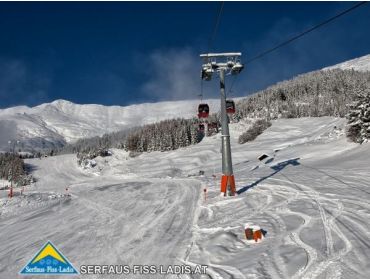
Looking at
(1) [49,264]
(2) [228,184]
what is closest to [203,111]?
(2) [228,184]

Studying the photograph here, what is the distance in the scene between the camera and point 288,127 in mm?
113062

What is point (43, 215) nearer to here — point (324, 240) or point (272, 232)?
point (272, 232)

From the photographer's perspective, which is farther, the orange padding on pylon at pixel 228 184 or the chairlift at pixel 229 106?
the chairlift at pixel 229 106

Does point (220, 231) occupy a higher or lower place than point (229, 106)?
lower

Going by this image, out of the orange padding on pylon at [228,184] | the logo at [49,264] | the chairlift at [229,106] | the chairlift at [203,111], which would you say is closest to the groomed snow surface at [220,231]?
the logo at [49,264]

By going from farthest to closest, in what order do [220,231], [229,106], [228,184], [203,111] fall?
[203,111] < [229,106] < [228,184] < [220,231]

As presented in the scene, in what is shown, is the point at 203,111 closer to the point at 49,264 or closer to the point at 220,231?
the point at 220,231

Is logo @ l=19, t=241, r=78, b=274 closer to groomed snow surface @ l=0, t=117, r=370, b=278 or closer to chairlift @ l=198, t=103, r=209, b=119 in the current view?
groomed snow surface @ l=0, t=117, r=370, b=278

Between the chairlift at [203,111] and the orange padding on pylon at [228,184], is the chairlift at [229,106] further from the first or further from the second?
the orange padding on pylon at [228,184]

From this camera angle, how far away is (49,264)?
29.9 feet

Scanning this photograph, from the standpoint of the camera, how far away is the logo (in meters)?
8.70

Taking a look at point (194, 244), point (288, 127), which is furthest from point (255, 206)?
point (288, 127)

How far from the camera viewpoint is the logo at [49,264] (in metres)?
8.70

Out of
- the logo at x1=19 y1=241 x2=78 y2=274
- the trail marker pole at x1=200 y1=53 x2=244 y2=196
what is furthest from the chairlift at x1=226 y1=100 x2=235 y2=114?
the logo at x1=19 y1=241 x2=78 y2=274
